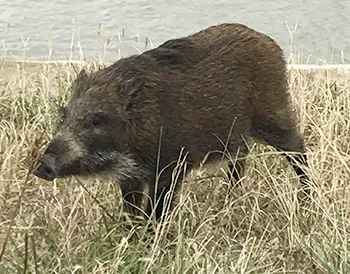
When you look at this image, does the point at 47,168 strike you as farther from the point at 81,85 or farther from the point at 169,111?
the point at 169,111

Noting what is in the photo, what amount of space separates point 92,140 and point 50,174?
0.23m

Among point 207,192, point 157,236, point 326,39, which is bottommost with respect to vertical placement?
point 326,39

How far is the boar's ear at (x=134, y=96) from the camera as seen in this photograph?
271 cm

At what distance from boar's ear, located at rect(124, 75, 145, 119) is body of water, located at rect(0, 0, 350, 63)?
3.40 meters

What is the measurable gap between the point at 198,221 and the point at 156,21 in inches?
170

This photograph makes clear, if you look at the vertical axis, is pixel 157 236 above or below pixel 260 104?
below

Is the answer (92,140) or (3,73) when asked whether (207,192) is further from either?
(3,73)

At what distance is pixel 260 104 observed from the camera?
10.3 feet

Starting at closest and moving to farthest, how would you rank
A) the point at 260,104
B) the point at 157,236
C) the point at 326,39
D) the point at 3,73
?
the point at 157,236, the point at 260,104, the point at 3,73, the point at 326,39

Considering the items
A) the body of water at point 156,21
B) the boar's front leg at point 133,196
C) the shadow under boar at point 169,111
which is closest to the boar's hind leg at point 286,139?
the shadow under boar at point 169,111

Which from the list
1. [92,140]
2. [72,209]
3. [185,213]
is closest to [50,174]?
[92,140]

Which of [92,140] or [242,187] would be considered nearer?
[92,140]

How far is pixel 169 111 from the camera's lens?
9.18 feet

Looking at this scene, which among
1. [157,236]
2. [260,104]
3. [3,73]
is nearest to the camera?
[157,236]
